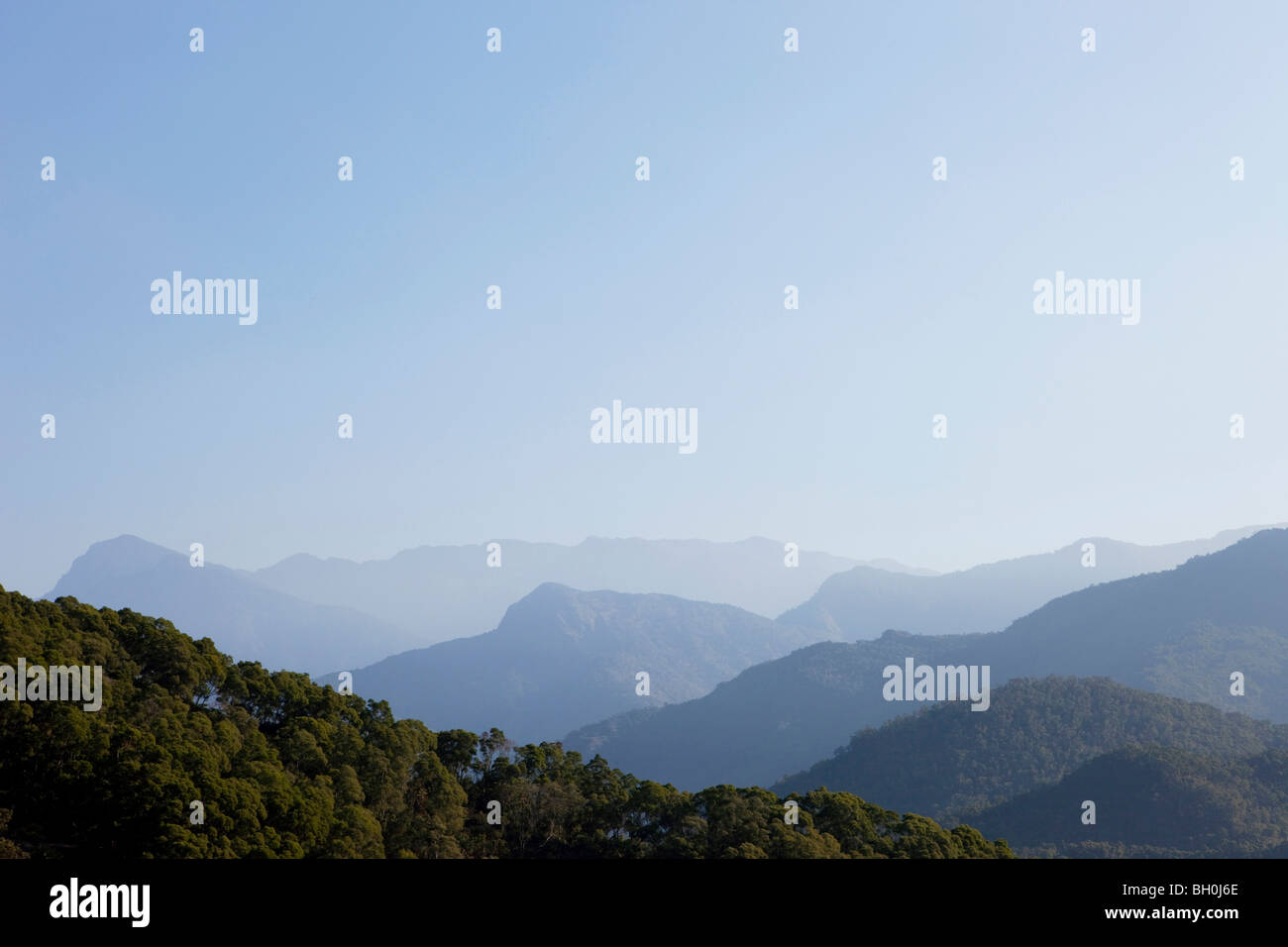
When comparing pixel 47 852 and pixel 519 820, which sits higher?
pixel 47 852

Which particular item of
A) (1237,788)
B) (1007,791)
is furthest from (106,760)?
(1007,791)

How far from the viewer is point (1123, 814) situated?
508ft

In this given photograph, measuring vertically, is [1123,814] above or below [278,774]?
below

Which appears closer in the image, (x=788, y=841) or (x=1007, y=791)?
(x=788, y=841)

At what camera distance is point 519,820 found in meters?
45.2

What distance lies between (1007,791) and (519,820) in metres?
175
